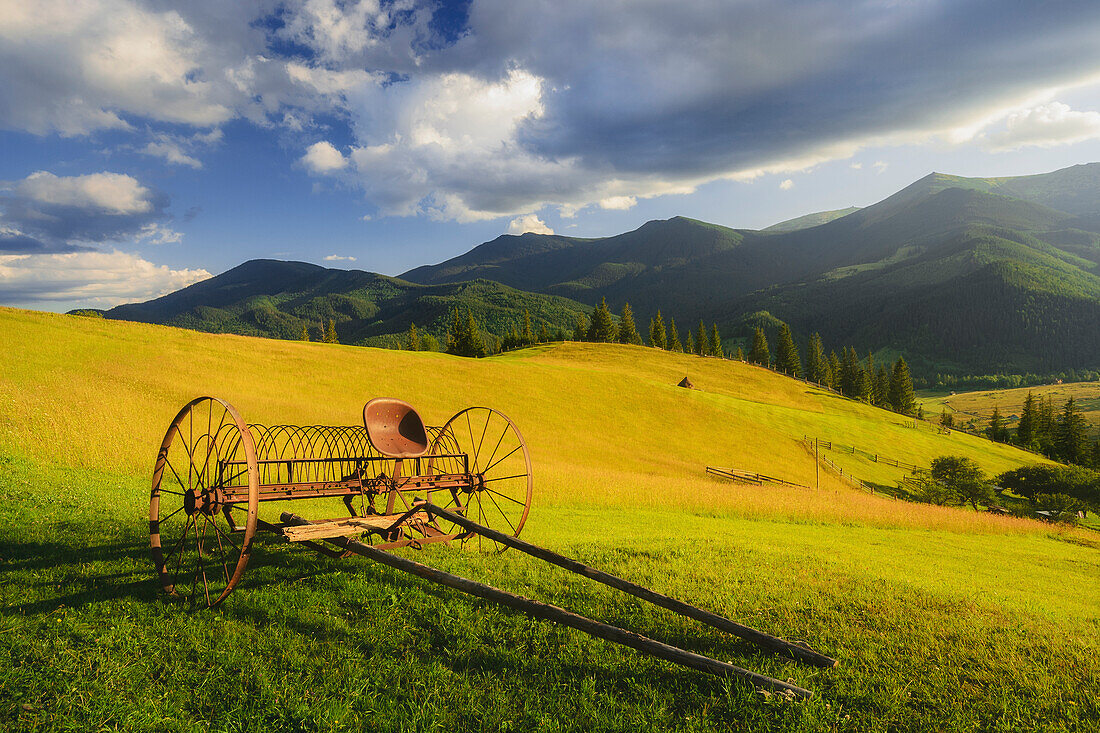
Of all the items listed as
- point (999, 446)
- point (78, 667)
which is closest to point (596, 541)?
point (78, 667)

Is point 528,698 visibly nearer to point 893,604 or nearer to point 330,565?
point 330,565

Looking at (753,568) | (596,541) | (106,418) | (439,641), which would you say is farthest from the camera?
(106,418)

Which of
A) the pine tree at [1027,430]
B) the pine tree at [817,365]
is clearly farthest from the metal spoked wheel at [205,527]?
the pine tree at [817,365]

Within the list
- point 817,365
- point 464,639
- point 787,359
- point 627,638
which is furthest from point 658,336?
point 627,638

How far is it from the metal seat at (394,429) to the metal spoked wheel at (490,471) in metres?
0.42

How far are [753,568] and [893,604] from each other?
244cm

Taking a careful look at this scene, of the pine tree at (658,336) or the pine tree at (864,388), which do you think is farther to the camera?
the pine tree at (658,336)

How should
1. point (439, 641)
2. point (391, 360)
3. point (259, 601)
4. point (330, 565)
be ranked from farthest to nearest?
point (391, 360), point (330, 565), point (259, 601), point (439, 641)

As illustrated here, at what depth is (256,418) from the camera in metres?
26.7

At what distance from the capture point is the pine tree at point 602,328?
128625mm

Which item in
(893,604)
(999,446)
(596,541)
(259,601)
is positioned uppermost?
(259,601)

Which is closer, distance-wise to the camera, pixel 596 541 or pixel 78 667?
pixel 78 667

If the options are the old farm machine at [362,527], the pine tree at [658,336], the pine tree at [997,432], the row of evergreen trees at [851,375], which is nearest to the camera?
the old farm machine at [362,527]

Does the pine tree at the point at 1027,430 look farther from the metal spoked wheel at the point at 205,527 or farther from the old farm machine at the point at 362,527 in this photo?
the metal spoked wheel at the point at 205,527
